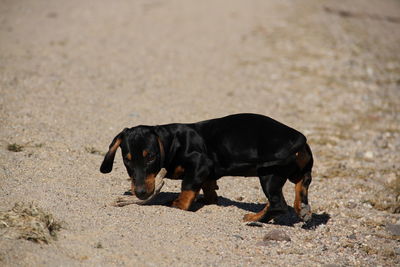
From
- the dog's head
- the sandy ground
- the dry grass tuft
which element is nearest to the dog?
the dog's head

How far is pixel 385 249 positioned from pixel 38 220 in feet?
12.3

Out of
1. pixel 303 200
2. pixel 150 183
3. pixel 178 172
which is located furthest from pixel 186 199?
pixel 303 200

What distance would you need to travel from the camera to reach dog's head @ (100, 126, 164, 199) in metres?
6.63

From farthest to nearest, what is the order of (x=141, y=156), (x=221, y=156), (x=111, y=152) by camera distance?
(x=221, y=156) → (x=111, y=152) → (x=141, y=156)

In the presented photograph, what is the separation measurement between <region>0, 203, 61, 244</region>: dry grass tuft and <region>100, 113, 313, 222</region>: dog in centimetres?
113

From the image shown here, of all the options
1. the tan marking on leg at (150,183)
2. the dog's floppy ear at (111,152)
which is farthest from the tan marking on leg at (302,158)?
the dog's floppy ear at (111,152)

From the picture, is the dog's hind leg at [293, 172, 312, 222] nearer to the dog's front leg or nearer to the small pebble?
the small pebble

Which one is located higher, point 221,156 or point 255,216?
point 221,156

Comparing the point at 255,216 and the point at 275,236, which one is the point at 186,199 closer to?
the point at 255,216

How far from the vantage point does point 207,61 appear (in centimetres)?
1644

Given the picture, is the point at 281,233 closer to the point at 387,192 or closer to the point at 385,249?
the point at 385,249

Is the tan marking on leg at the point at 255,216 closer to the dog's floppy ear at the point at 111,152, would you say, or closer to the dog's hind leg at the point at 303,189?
the dog's hind leg at the point at 303,189

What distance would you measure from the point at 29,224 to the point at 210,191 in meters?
2.54

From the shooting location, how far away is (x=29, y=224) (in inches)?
222
